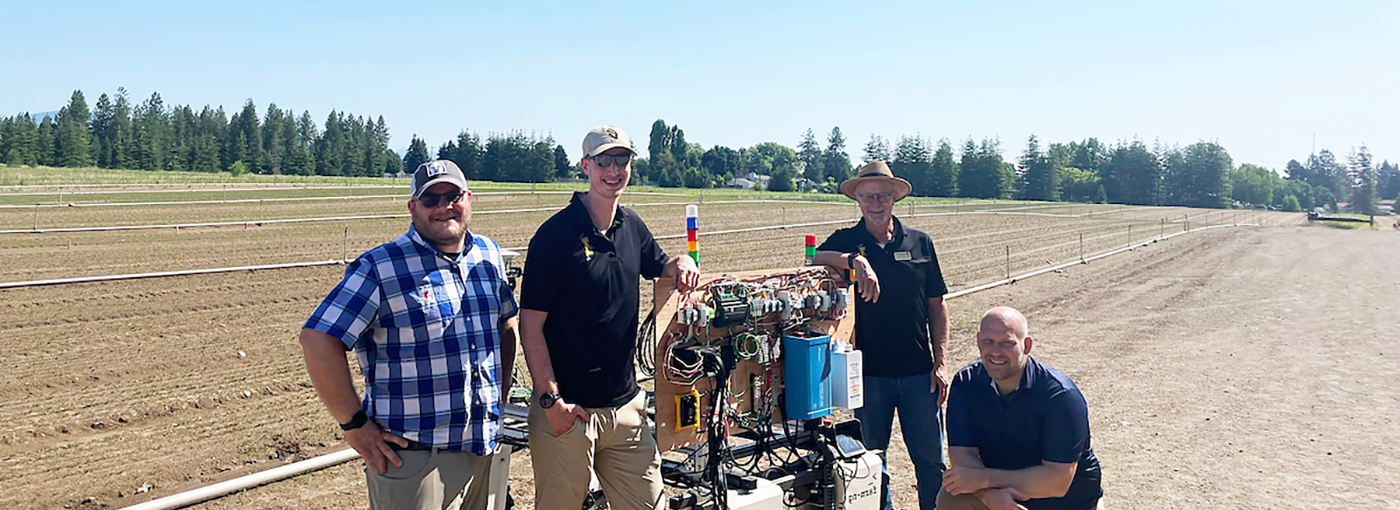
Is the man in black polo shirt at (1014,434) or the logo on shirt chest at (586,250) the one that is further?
the man in black polo shirt at (1014,434)

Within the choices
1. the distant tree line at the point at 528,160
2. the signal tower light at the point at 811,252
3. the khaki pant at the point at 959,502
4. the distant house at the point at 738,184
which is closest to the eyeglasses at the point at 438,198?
the signal tower light at the point at 811,252

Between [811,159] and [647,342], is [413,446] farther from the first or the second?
[811,159]

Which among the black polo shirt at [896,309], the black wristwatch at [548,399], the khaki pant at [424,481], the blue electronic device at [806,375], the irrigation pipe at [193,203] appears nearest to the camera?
the khaki pant at [424,481]

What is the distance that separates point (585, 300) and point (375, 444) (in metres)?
0.91

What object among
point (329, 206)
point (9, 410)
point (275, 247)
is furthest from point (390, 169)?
point (9, 410)

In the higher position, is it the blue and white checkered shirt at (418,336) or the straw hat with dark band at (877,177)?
the straw hat with dark band at (877,177)

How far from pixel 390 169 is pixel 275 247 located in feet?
293

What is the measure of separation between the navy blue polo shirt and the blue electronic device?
24.8 inches

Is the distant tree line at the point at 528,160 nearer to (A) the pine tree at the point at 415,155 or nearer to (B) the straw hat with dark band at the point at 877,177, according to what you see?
(A) the pine tree at the point at 415,155

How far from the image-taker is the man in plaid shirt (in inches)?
115

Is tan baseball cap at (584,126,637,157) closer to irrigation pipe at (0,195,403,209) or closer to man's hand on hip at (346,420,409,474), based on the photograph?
man's hand on hip at (346,420,409,474)

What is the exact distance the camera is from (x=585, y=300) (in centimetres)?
346

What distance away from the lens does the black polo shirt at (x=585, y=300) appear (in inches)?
135

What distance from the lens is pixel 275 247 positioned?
779 inches
